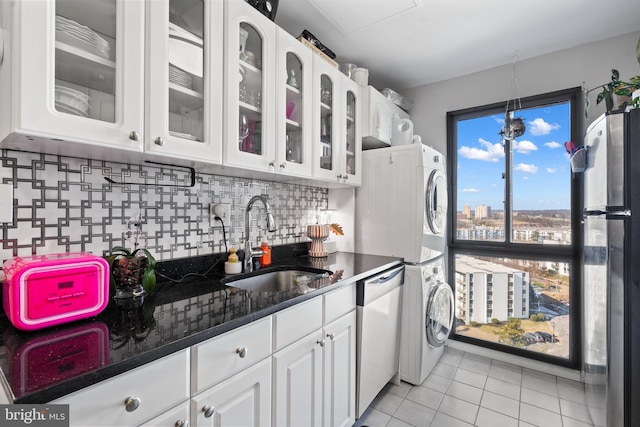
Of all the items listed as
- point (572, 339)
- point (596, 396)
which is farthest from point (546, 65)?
point (596, 396)

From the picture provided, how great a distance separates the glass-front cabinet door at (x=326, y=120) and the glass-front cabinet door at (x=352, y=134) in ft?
0.41

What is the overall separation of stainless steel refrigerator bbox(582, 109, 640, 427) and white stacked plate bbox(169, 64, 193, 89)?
201cm

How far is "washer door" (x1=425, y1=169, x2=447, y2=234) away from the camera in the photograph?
83.4 inches

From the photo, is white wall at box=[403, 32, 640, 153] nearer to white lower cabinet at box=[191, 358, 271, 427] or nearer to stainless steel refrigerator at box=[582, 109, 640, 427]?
stainless steel refrigerator at box=[582, 109, 640, 427]

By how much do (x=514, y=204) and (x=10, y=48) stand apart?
3.09m

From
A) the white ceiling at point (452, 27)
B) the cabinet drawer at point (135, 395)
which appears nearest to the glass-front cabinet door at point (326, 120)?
the white ceiling at point (452, 27)

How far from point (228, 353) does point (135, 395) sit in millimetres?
278

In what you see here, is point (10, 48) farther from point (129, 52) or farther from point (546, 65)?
point (546, 65)

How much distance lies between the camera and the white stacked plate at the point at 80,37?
879 millimetres

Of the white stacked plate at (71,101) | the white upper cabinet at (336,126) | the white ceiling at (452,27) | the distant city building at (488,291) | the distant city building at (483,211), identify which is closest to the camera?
the white stacked plate at (71,101)

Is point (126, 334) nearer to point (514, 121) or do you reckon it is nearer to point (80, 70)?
point (80, 70)

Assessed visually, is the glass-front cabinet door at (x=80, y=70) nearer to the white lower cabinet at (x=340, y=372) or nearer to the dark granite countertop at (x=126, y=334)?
the dark granite countertop at (x=126, y=334)

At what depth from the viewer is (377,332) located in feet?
Answer: 5.90

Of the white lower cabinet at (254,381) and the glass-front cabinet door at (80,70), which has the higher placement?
the glass-front cabinet door at (80,70)
